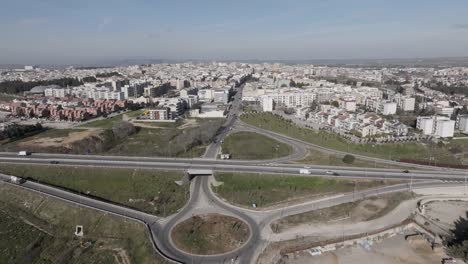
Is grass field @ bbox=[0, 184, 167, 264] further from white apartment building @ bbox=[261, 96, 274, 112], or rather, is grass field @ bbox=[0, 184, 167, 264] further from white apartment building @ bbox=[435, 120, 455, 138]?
white apartment building @ bbox=[261, 96, 274, 112]

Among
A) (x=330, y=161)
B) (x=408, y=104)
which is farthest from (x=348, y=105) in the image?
(x=330, y=161)

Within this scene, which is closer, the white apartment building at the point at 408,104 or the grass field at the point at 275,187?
the grass field at the point at 275,187

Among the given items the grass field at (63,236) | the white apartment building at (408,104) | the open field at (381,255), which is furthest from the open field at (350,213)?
the white apartment building at (408,104)

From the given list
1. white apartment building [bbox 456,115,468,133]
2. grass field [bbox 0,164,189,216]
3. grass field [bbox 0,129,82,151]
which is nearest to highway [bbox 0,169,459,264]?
grass field [bbox 0,164,189,216]

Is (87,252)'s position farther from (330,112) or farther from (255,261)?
(330,112)

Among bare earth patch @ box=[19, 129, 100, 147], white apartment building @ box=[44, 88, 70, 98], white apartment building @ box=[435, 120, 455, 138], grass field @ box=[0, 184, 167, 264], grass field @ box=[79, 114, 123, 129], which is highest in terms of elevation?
white apartment building @ box=[44, 88, 70, 98]

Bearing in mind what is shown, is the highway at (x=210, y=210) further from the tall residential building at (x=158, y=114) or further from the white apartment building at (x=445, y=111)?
the white apartment building at (x=445, y=111)

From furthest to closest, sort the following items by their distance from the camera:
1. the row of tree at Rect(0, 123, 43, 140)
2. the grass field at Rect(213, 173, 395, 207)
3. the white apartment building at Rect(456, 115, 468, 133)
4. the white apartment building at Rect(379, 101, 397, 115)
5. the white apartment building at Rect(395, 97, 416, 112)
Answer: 1. the white apartment building at Rect(395, 97, 416, 112)
2. the white apartment building at Rect(379, 101, 397, 115)
3. the white apartment building at Rect(456, 115, 468, 133)
4. the row of tree at Rect(0, 123, 43, 140)
5. the grass field at Rect(213, 173, 395, 207)
